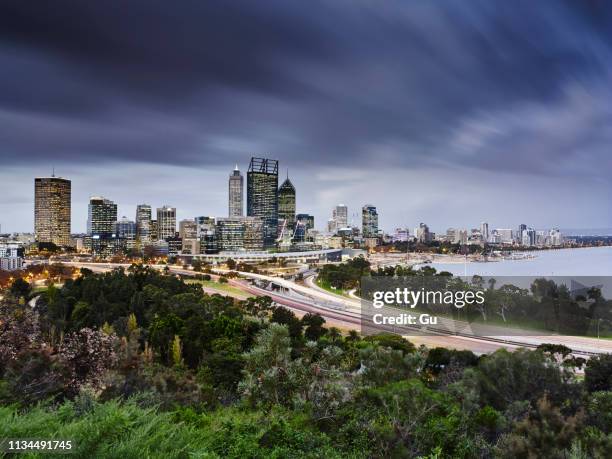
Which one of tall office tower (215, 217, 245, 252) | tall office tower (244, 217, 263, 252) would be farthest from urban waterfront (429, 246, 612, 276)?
tall office tower (215, 217, 245, 252)

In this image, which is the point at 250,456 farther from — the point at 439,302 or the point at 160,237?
the point at 160,237

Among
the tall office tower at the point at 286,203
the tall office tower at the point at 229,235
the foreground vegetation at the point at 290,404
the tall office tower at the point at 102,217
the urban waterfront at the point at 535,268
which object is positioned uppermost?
the tall office tower at the point at 286,203

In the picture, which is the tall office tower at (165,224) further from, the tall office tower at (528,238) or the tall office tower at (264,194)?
the tall office tower at (528,238)

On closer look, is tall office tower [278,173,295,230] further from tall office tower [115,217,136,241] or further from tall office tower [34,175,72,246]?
tall office tower [34,175,72,246]

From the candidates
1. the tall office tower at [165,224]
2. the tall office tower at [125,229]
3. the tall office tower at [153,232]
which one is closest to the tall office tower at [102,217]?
the tall office tower at [125,229]

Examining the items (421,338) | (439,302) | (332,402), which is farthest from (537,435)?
(439,302)

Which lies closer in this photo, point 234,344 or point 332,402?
point 332,402
